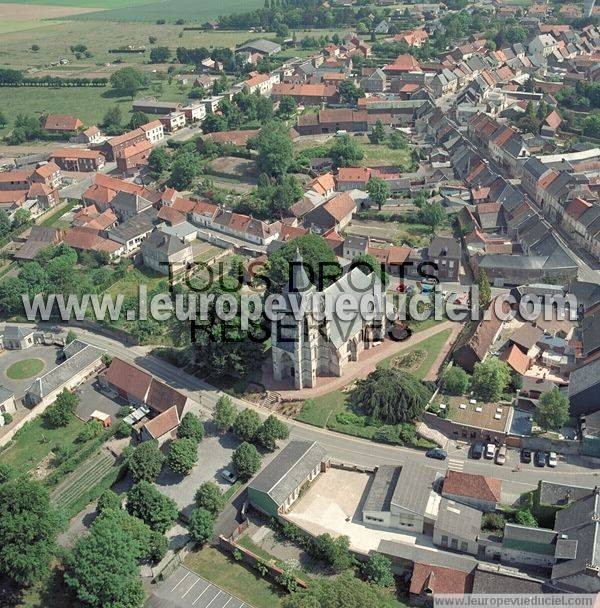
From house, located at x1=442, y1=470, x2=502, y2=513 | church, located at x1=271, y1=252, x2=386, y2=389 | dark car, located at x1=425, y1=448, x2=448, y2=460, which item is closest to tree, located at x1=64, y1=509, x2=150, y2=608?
church, located at x1=271, y1=252, x2=386, y2=389

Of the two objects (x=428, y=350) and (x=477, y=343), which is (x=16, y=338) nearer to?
(x=428, y=350)

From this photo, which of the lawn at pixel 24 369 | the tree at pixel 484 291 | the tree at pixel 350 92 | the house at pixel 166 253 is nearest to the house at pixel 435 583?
the tree at pixel 484 291

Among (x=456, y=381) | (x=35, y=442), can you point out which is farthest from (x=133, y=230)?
(x=456, y=381)

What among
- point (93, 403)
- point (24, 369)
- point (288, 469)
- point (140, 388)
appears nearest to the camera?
point (288, 469)

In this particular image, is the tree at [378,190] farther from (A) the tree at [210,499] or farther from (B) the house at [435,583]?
(B) the house at [435,583]

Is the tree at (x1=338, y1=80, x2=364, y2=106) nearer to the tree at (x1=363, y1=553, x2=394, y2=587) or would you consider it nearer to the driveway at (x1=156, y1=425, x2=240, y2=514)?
the driveway at (x1=156, y1=425, x2=240, y2=514)
